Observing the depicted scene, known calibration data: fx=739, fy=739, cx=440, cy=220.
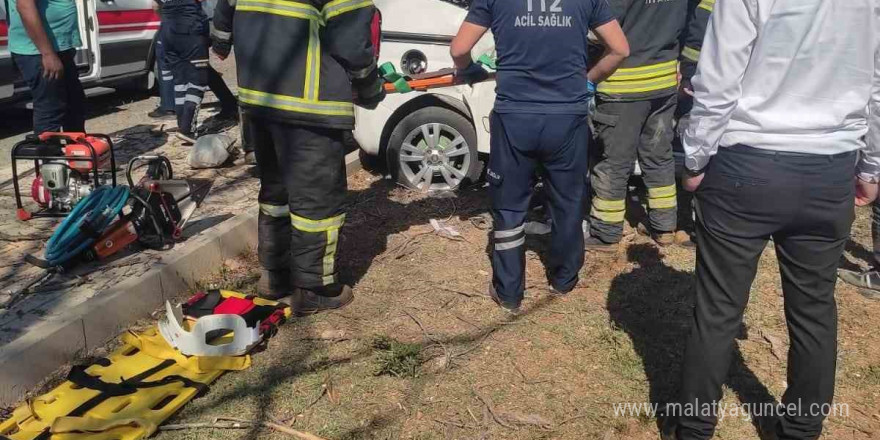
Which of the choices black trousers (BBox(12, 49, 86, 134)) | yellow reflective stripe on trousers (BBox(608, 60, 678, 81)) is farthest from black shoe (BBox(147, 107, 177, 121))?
yellow reflective stripe on trousers (BBox(608, 60, 678, 81))

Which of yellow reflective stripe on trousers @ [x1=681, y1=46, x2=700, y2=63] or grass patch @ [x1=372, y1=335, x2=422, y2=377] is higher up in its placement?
yellow reflective stripe on trousers @ [x1=681, y1=46, x2=700, y2=63]

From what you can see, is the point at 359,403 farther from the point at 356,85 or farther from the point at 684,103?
the point at 684,103

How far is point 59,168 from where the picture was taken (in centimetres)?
494

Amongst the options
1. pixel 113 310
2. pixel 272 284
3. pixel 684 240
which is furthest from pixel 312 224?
pixel 684 240

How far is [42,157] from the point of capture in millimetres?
4961

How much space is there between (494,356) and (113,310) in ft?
6.31

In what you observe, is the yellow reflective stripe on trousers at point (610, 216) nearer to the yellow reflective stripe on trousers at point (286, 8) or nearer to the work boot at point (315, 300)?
the work boot at point (315, 300)

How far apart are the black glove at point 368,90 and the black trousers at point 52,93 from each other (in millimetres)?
2816

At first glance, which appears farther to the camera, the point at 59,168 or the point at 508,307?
the point at 59,168

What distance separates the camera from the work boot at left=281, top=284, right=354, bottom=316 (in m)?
4.07

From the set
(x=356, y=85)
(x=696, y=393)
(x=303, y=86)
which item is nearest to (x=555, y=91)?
(x=356, y=85)

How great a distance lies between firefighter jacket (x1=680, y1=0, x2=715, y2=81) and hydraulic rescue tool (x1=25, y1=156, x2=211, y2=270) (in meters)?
3.46

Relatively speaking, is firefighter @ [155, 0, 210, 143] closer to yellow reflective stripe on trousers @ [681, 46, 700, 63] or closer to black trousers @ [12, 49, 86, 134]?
black trousers @ [12, 49, 86, 134]

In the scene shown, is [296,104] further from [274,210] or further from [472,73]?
[472,73]
